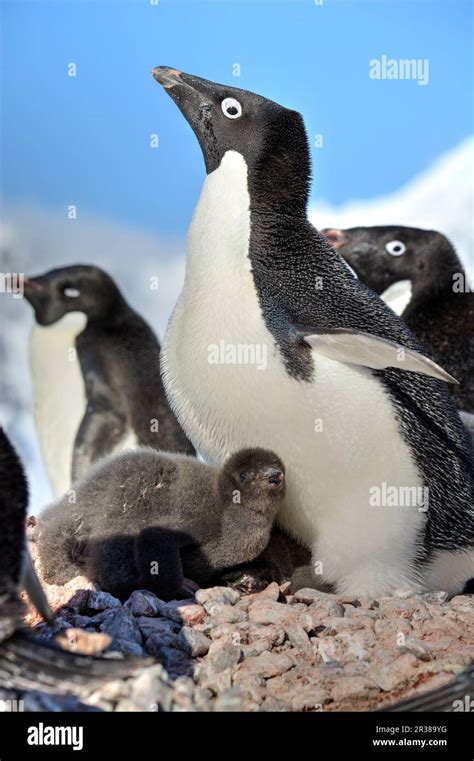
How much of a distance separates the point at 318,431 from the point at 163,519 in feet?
1.68

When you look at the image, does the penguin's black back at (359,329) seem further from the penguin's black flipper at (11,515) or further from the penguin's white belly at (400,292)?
the penguin's white belly at (400,292)

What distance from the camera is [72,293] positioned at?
6.82 metres

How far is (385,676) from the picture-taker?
254 centimetres

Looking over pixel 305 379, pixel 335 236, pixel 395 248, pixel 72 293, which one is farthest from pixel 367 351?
pixel 72 293

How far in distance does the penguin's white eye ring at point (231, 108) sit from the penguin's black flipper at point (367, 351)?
759 millimetres

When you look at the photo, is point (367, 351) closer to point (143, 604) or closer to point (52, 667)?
point (143, 604)

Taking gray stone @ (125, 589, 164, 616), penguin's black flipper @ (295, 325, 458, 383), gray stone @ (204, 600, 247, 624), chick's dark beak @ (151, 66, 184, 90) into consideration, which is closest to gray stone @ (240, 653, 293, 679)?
gray stone @ (204, 600, 247, 624)

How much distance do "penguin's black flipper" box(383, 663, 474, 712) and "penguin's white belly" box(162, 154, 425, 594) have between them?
2.64 ft

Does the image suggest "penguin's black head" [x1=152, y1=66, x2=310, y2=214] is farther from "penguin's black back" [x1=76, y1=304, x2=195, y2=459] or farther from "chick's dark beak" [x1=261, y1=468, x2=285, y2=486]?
"penguin's black back" [x1=76, y1=304, x2=195, y2=459]

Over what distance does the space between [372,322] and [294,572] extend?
79 centimetres

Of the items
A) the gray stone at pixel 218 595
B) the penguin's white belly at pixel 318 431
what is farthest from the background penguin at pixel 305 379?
the gray stone at pixel 218 595

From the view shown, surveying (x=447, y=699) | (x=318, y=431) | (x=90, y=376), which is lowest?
(x=447, y=699)

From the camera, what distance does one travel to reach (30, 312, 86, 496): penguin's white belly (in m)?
6.70
